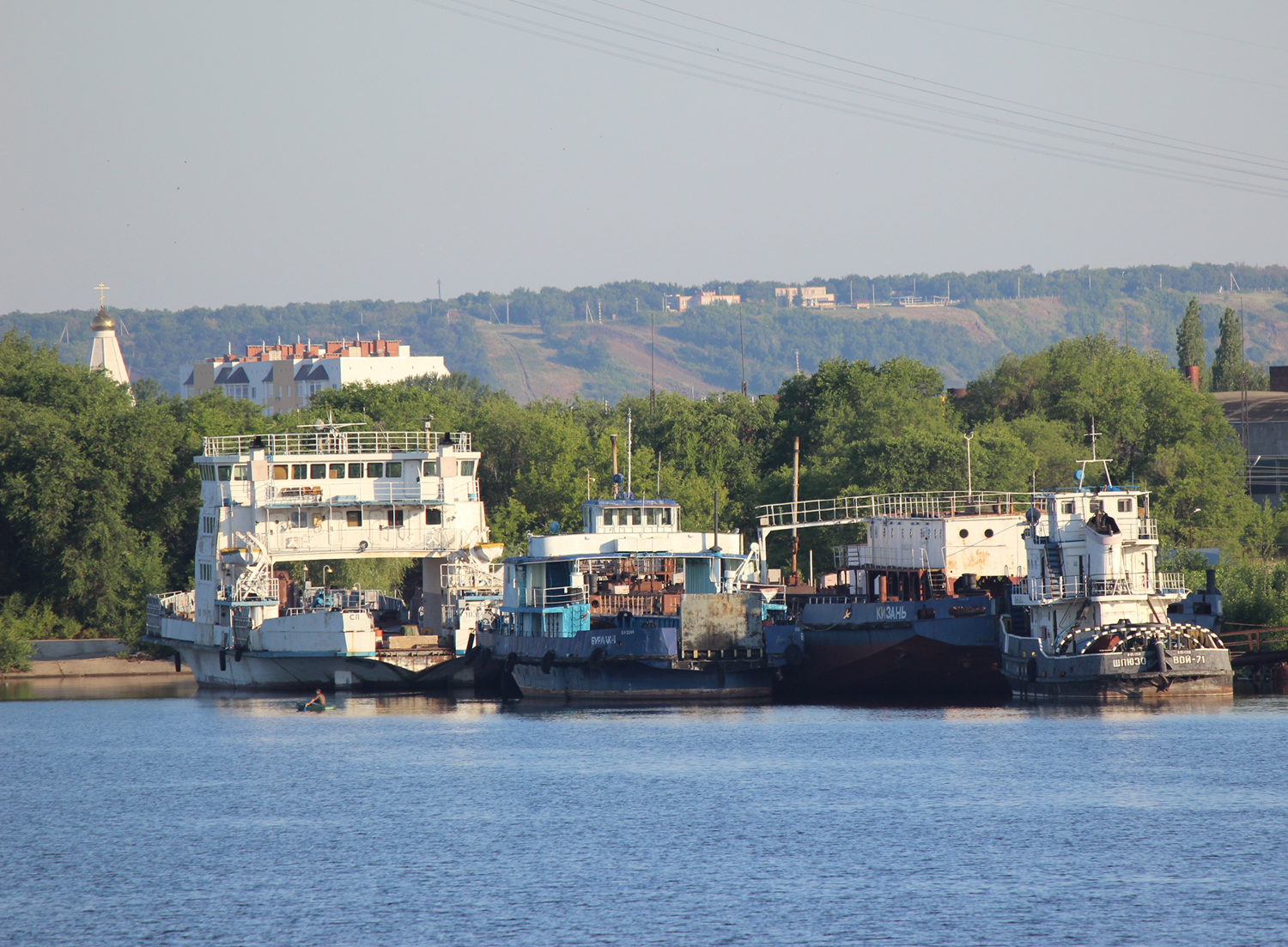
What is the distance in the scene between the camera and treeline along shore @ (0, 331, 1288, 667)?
79938 mm

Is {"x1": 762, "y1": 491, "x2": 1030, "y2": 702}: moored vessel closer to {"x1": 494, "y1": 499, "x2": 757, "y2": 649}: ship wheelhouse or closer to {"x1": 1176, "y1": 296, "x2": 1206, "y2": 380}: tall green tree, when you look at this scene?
{"x1": 494, "y1": 499, "x2": 757, "y2": 649}: ship wheelhouse

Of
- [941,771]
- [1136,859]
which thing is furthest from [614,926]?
[941,771]

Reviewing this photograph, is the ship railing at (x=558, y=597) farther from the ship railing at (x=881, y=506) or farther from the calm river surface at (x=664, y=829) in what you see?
the ship railing at (x=881, y=506)

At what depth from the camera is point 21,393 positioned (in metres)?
88.6

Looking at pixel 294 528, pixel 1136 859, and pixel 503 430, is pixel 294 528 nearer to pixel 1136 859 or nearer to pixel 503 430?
pixel 503 430

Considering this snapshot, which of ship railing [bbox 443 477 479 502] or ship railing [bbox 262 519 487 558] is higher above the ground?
ship railing [bbox 443 477 479 502]

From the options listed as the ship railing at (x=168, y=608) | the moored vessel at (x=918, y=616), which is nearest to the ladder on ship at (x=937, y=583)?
the moored vessel at (x=918, y=616)

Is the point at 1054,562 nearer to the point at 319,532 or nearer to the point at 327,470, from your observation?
the point at 327,470

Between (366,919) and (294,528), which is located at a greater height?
(294,528)

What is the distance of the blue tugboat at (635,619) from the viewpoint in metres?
56.3

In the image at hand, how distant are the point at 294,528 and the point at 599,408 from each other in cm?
6566

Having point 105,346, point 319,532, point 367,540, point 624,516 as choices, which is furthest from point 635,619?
point 105,346

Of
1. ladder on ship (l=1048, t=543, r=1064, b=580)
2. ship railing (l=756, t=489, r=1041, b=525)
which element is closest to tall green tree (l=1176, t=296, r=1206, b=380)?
ship railing (l=756, t=489, r=1041, b=525)

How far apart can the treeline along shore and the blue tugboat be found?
698 inches
